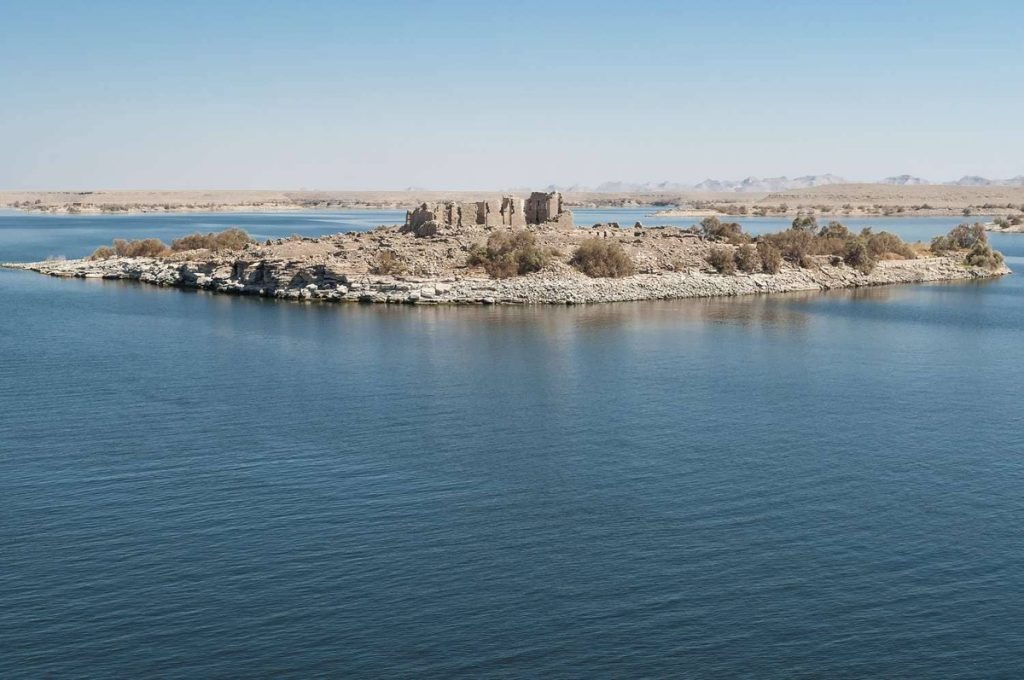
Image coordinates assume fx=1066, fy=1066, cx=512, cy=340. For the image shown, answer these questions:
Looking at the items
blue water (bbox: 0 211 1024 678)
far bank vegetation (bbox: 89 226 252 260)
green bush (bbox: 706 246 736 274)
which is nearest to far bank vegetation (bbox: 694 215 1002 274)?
green bush (bbox: 706 246 736 274)

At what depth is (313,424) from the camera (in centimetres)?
2897

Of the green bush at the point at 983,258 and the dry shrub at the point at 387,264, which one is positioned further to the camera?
the green bush at the point at 983,258

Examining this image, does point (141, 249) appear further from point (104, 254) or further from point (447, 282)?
point (447, 282)

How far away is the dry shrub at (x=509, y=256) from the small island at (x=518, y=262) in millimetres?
81

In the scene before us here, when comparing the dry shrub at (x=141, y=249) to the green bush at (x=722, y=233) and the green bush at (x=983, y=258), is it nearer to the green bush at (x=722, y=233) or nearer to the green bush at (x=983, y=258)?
the green bush at (x=722, y=233)

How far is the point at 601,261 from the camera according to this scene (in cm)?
6294

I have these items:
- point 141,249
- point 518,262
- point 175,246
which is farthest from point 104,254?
point 518,262

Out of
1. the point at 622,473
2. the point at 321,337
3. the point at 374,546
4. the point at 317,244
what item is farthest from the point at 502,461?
the point at 317,244

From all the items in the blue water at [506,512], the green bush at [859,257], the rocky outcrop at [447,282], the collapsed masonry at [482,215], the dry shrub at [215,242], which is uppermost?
the collapsed masonry at [482,215]

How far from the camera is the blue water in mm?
16438

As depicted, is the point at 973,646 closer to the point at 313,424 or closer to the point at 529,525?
the point at 529,525

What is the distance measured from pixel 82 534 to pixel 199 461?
16.4 feet

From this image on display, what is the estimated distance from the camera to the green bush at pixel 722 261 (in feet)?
220

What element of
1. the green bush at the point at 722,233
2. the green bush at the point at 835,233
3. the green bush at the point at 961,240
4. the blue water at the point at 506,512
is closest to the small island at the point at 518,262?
the green bush at the point at 722,233
